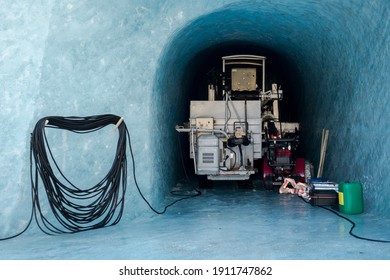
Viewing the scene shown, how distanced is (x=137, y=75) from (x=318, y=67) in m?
4.23

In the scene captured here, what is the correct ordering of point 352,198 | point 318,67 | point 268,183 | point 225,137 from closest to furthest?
point 352,198 → point 225,137 → point 268,183 → point 318,67

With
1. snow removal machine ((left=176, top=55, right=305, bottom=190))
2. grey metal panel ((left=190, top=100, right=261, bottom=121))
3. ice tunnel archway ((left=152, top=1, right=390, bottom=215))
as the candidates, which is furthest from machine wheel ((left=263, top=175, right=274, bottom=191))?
grey metal panel ((left=190, top=100, right=261, bottom=121))

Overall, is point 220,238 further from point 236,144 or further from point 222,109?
point 222,109

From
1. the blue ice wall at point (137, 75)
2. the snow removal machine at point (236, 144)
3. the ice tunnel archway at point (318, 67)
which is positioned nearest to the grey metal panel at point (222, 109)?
the snow removal machine at point (236, 144)

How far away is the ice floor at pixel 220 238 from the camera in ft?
14.7

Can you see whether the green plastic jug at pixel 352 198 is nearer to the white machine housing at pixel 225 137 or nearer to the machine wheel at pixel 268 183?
the white machine housing at pixel 225 137

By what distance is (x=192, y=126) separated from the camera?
867 cm

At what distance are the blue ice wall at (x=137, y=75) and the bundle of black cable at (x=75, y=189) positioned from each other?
168 millimetres

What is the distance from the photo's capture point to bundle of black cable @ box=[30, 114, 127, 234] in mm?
5340

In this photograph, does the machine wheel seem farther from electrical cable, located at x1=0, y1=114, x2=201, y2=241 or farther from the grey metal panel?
electrical cable, located at x1=0, y1=114, x2=201, y2=241

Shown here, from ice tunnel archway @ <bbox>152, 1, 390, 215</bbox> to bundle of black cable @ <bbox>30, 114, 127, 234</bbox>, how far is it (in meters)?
1.05

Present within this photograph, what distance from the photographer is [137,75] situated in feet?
20.2

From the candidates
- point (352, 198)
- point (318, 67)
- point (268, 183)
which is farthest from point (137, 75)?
point (318, 67)

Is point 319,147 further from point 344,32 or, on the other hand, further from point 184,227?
point 184,227
